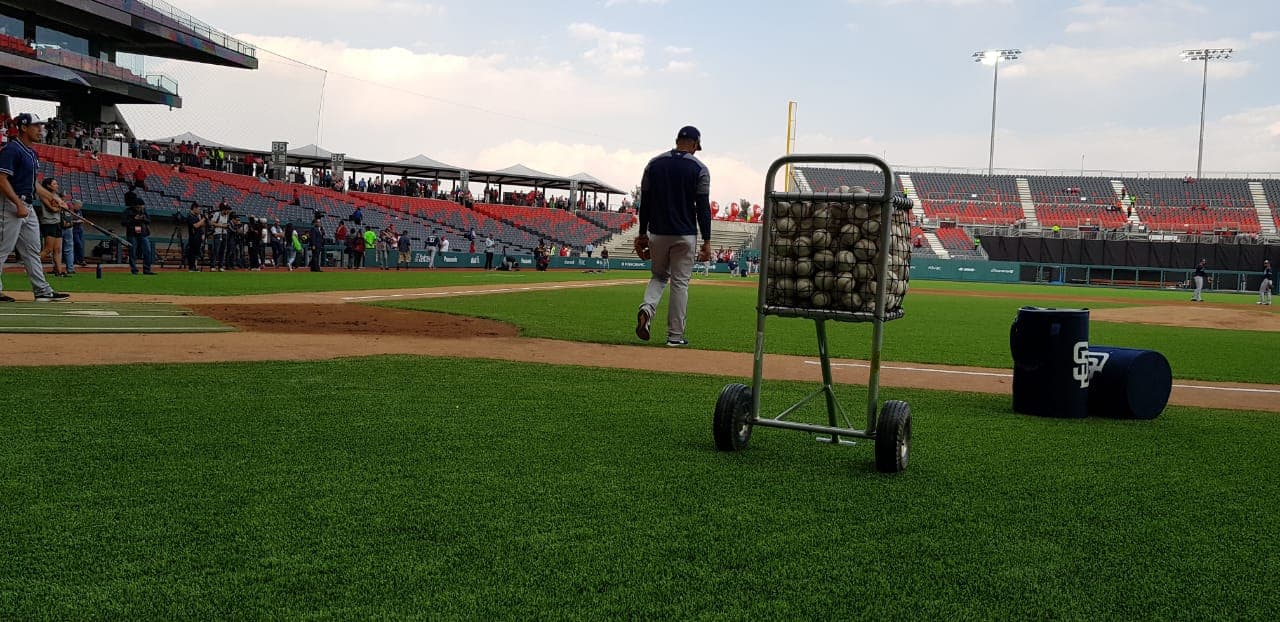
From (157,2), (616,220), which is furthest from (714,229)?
(157,2)

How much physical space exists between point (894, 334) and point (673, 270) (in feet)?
13.5

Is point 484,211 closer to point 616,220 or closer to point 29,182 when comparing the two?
point 616,220

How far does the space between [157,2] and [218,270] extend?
1954 centimetres

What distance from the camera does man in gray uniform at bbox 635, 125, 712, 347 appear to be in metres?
8.16

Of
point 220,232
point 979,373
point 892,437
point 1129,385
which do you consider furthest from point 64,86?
point 892,437

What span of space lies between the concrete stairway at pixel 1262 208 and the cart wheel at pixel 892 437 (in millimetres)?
66923

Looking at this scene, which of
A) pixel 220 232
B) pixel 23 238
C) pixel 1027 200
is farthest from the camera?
pixel 1027 200

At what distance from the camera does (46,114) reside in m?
39.1

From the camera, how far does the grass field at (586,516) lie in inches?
90.9

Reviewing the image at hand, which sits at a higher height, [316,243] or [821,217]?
[821,217]

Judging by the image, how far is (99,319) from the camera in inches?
360

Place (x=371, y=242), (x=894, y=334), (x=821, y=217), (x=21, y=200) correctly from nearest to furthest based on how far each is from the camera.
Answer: (x=821, y=217) < (x=21, y=200) < (x=894, y=334) < (x=371, y=242)

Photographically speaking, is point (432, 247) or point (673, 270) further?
point (432, 247)

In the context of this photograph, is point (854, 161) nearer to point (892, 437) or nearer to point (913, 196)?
point (892, 437)
